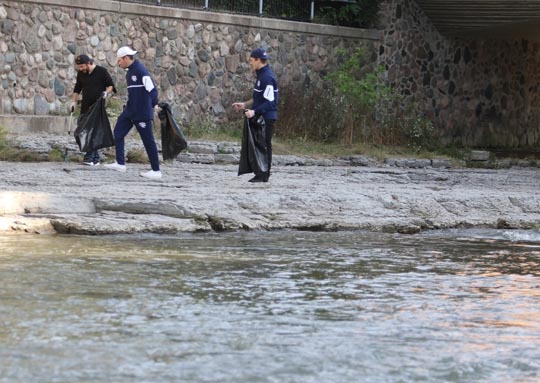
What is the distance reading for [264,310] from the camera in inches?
268

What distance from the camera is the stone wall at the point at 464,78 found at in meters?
25.8

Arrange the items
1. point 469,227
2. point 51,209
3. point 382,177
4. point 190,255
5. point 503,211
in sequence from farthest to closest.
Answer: point 382,177 → point 503,211 → point 469,227 → point 51,209 → point 190,255

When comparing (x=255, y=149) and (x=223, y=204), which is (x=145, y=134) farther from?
(x=223, y=204)

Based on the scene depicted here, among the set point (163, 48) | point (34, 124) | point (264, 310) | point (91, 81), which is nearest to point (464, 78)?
point (163, 48)

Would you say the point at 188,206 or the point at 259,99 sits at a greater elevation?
the point at 259,99

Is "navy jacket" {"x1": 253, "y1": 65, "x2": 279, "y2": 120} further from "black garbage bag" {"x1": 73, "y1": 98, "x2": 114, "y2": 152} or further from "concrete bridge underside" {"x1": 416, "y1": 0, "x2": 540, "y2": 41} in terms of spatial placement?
"concrete bridge underside" {"x1": 416, "y1": 0, "x2": 540, "y2": 41}

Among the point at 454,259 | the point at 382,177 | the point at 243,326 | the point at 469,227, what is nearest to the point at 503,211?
the point at 469,227

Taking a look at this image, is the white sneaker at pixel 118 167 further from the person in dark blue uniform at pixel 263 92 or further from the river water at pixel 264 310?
the river water at pixel 264 310

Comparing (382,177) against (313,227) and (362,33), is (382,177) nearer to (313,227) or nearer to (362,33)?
(313,227)

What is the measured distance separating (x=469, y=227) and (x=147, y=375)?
275 inches

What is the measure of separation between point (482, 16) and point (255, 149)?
12007 mm

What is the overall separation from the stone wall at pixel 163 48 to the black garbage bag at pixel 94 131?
3.94 m

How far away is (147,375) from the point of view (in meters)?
5.12

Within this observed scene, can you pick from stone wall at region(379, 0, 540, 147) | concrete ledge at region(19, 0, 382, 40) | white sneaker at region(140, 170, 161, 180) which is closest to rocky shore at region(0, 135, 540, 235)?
white sneaker at region(140, 170, 161, 180)
